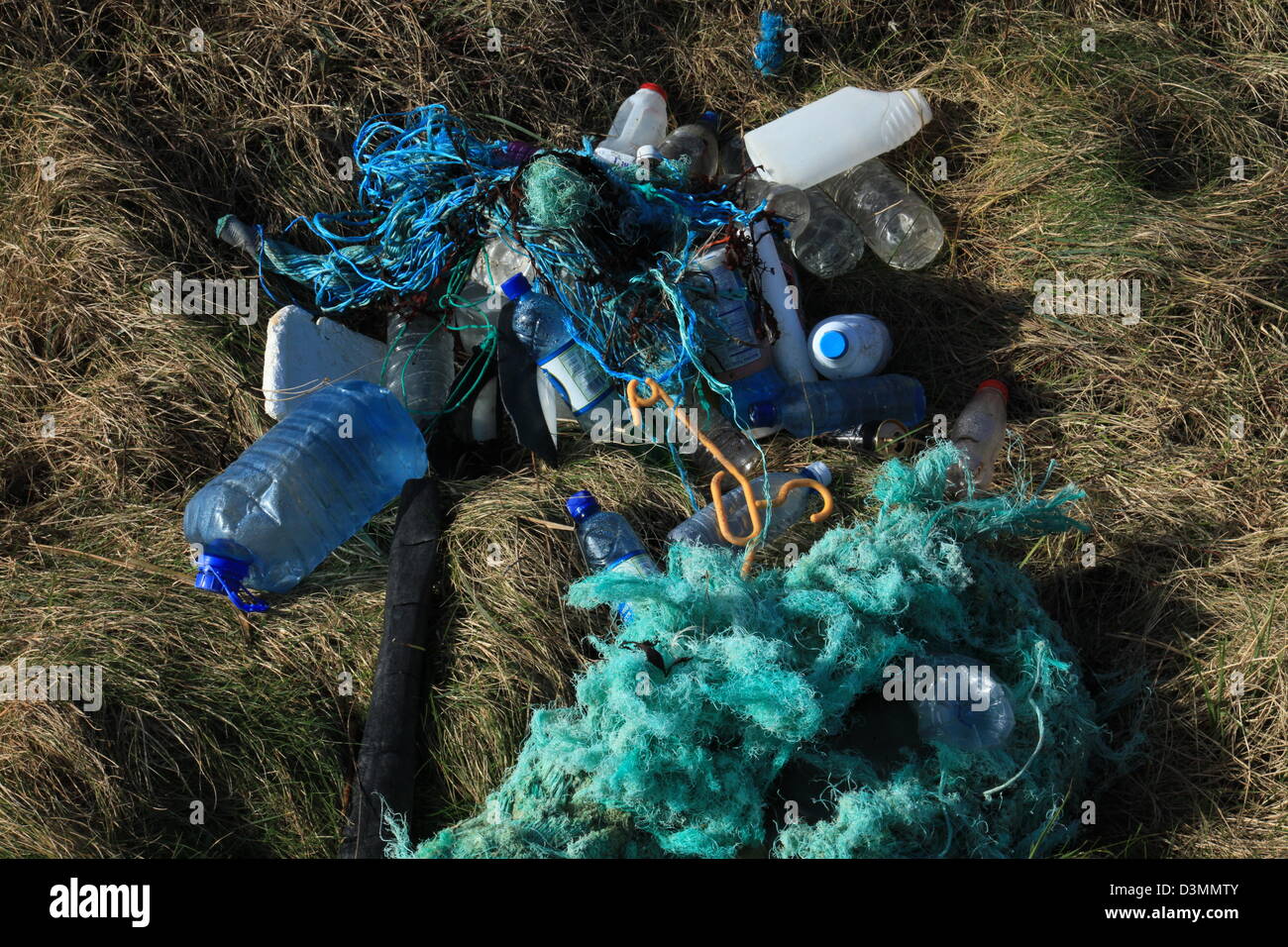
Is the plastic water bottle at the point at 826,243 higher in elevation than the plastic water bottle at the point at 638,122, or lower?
lower

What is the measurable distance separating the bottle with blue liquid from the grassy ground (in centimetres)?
18

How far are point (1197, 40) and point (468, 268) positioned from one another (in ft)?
8.65

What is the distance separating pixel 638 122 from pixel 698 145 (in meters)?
0.22

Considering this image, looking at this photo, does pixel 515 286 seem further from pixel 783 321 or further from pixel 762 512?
pixel 762 512

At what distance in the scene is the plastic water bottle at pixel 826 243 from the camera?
3.68 metres

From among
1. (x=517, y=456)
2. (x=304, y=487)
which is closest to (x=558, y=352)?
(x=517, y=456)

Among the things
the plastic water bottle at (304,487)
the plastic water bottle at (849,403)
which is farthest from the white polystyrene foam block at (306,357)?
the plastic water bottle at (849,403)

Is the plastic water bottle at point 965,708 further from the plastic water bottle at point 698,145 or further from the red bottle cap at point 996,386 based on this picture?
the plastic water bottle at point 698,145

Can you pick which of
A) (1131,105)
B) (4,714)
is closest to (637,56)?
(1131,105)

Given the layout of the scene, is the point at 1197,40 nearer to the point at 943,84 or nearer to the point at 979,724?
the point at 943,84

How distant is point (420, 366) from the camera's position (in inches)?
135

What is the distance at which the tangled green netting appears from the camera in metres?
2.39

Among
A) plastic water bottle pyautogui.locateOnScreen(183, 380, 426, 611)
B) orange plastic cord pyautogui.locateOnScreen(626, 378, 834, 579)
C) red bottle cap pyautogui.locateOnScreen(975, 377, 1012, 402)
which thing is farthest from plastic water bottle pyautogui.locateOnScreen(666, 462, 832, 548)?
plastic water bottle pyautogui.locateOnScreen(183, 380, 426, 611)

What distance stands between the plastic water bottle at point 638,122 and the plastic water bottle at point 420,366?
0.87 m
